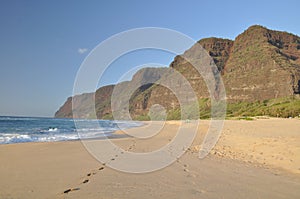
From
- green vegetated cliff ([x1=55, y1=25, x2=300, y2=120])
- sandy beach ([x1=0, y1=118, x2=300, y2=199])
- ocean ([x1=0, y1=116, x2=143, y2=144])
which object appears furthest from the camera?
green vegetated cliff ([x1=55, y1=25, x2=300, y2=120])

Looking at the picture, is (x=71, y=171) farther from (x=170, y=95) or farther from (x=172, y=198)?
(x=170, y=95)

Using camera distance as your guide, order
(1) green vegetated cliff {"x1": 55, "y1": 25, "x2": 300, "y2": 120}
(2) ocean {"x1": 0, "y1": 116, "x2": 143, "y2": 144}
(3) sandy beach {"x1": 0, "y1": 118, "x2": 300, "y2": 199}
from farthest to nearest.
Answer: (1) green vegetated cliff {"x1": 55, "y1": 25, "x2": 300, "y2": 120} < (2) ocean {"x1": 0, "y1": 116, "x2": 143, "y2": 144} < (3) sandy beach {"x1": 0, "y1": 118, "x2": 300, "y2": 199}

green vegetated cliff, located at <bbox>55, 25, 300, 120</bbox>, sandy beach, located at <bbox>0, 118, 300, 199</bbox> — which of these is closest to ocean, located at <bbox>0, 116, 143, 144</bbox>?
sandy beach, located at <bbox>0, 118, 300, 199</bbox>

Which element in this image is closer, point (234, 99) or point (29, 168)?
point (29, 168)

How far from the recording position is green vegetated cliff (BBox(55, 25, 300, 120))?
84.1m

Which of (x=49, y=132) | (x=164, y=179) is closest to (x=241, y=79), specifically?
(x=49, y=132)

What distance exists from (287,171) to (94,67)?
24.9 ft

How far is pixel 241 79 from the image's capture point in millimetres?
107438

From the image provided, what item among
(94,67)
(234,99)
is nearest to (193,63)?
(234,99)

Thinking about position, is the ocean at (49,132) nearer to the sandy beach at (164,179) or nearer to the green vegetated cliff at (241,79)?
the sandy beach at (164,179)

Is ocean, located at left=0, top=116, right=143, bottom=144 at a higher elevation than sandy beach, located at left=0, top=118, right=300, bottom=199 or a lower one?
lower

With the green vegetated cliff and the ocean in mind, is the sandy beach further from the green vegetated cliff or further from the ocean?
the green vegetated cliff

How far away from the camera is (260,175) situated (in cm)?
616

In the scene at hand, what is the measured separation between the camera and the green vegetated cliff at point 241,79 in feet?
276
